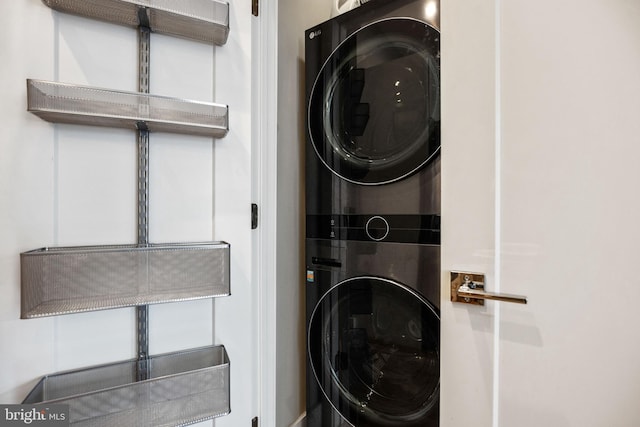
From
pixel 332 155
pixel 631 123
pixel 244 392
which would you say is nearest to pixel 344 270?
pixel 332 155

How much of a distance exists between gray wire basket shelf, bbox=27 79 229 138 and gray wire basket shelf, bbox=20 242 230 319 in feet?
1.15

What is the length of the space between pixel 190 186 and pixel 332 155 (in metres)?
0.55

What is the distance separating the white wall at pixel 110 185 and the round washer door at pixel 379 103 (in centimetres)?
33

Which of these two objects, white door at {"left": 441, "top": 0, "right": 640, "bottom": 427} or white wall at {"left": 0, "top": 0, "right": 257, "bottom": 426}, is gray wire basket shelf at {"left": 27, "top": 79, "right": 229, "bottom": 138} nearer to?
white wall at {"left": 0, "top": 0, "right": 257, "bottom": 426}

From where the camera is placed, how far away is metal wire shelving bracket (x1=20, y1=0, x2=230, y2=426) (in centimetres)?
76

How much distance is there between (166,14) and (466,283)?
A: 117 centimetres

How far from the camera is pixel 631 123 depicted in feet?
2.28

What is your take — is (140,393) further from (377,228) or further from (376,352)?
(377,228)

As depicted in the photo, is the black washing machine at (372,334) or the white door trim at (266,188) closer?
the black washing machine at (372,334)

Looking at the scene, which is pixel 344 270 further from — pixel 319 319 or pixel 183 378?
pixel 183 378

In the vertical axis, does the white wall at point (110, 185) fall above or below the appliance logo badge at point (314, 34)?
below

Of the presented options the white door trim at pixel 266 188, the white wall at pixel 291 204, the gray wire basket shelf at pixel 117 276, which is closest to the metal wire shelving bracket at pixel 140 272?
the gray wire basket shelf at pixel 117 276

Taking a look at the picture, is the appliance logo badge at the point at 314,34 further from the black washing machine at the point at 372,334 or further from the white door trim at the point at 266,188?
the black washing machine at the point at 372,334

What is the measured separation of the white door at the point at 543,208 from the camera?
0.71 m
